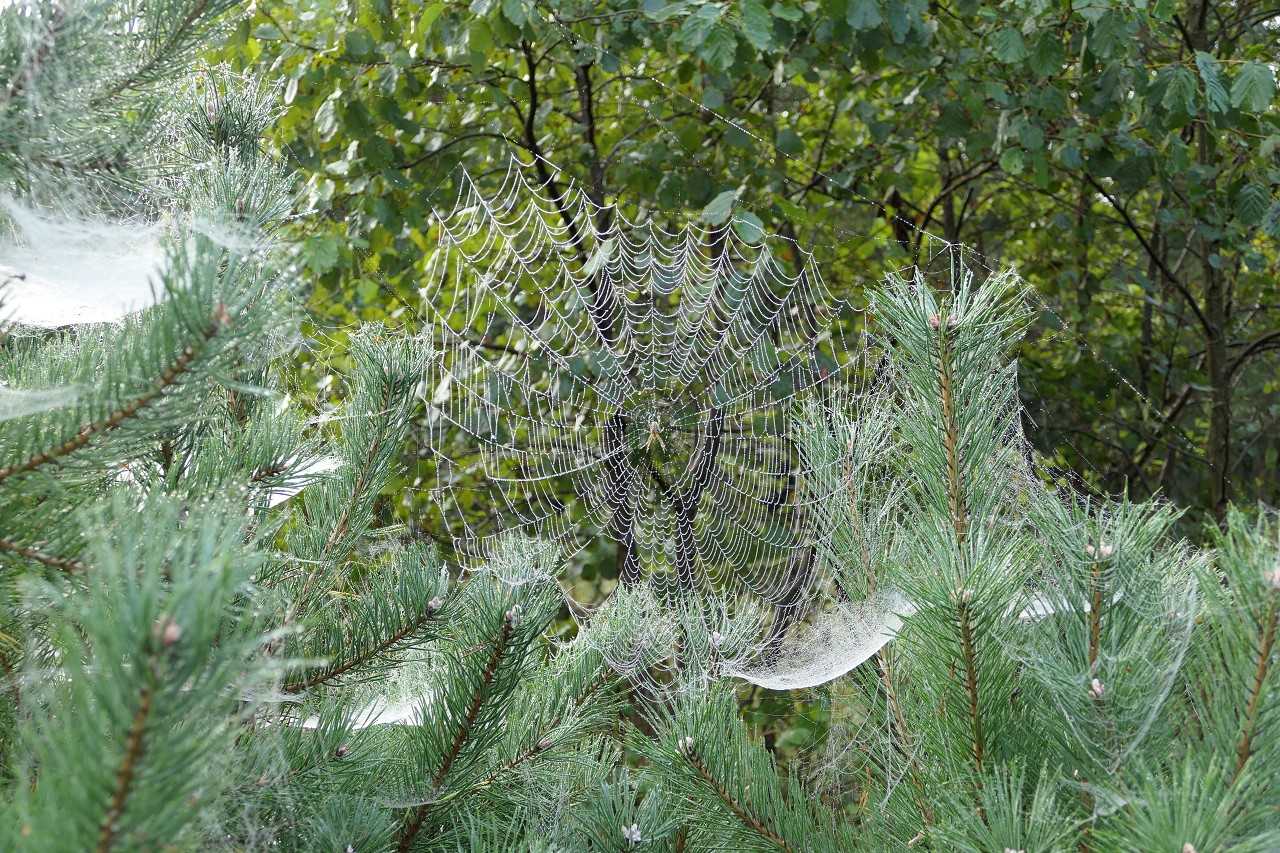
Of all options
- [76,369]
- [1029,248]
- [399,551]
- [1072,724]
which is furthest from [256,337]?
[1029,248]

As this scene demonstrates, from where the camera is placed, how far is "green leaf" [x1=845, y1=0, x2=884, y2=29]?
2.66 m

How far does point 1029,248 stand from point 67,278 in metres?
4.45

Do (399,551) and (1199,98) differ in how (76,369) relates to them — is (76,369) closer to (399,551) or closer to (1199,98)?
(399,551)

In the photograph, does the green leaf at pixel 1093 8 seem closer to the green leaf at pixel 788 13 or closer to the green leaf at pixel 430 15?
the green leaf at pixel 788 13

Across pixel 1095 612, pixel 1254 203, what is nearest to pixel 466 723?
pixel 1095 612

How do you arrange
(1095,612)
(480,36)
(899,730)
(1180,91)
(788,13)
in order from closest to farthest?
(1095,612) < (899,730) < (788,13) < (1180,91) < (480,36)

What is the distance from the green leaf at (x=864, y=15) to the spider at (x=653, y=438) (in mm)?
1144

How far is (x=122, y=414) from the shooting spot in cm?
61

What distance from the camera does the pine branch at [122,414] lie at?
58 cm

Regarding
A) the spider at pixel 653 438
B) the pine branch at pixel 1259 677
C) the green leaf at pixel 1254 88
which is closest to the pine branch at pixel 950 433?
the pine branch at pixel 1259 677

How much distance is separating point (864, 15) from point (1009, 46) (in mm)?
416

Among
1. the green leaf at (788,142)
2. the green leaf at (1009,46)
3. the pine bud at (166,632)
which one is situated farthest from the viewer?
the green leaf at (788,142)

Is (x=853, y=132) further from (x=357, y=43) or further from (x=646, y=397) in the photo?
(x=357, y=43)

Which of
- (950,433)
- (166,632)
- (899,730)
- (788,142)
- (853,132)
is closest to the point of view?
(166,632)
